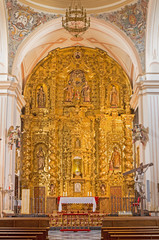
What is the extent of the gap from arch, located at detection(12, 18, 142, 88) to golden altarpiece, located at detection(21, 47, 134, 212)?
476 millimetres

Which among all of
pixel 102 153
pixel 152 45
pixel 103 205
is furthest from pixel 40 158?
pixel 152 45

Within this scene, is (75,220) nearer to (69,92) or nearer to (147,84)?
(147,84)

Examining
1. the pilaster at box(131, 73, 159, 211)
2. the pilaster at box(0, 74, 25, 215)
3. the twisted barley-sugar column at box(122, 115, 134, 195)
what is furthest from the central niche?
the pilaster at box(131, 73, 159, 211)

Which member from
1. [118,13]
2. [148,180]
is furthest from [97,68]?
[148,180]

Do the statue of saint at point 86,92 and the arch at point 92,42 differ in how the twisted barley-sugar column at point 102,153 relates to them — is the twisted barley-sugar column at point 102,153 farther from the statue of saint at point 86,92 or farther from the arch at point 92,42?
the arch at point 92,42

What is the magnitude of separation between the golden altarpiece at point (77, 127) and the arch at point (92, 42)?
0.48 metres

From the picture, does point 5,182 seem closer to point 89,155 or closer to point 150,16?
point 89,155

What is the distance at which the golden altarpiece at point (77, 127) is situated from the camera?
1880 cm

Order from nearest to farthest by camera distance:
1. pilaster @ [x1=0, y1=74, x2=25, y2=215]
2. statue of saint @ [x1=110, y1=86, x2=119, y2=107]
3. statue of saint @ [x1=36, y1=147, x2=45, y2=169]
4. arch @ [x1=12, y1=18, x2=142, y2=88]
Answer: pilaster @ [x1=0, y1=74, x2=25, y2=215] < arch @ [x1=12, y1=18, x2=142, y2=88] < statue of saint @ [x1=36, y1=147, x2=45, y2=169] < statue of saint @ [x1=110, y1=86, x2=119, y2=107]

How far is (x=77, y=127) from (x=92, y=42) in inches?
182

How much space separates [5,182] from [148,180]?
5.64 m

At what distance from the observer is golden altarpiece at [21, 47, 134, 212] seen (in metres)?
18.8

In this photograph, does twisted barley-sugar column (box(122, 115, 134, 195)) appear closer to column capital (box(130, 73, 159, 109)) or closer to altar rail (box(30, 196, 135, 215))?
altar rail (box(30, 196, 135, 215))

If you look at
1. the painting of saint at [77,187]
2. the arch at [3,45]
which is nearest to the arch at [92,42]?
the arch at [3,45]
